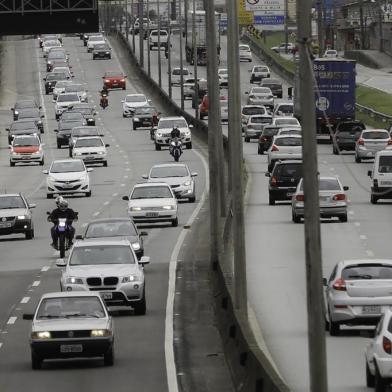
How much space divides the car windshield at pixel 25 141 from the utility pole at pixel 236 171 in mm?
52964

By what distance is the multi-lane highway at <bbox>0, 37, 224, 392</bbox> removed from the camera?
26.2 metres

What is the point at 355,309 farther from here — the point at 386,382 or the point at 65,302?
the point at 386,382

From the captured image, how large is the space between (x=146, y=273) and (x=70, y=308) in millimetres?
14490

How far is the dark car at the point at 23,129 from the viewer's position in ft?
309

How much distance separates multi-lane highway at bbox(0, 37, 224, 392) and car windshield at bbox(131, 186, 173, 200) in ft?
3.15

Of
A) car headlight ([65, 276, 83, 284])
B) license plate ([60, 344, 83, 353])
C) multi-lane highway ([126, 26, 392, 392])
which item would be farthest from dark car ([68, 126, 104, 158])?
license plate ([60, 344, 83, 353])

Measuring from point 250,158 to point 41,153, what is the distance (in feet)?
32.6

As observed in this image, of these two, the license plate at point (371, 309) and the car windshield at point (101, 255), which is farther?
the car windshield at point (101, 255)

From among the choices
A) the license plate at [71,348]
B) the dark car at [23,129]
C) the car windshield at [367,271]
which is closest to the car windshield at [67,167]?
the dark car at [23,129]

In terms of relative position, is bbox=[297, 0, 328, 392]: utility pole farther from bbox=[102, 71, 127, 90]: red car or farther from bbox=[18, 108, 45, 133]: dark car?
bbox=[102, 71, 127, 90]: red car

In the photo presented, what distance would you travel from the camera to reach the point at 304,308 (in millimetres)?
33750

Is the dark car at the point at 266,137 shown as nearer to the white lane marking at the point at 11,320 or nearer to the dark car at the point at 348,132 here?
the dark car at the point at 348,132

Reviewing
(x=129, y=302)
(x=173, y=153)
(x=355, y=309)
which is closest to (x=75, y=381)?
(x=355, y=309)

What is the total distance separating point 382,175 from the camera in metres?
57.4
